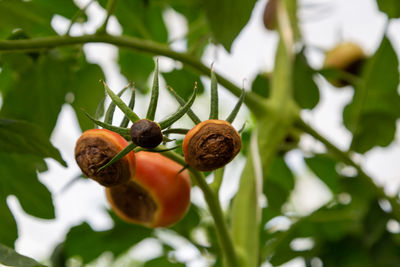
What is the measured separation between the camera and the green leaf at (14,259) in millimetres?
426

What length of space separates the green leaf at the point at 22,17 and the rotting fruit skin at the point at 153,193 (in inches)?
11.7

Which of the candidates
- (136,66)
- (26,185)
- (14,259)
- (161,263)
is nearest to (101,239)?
(161,263)

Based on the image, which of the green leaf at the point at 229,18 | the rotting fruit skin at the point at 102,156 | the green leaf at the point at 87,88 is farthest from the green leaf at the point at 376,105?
the rotting fruit skin at the point at 102,156

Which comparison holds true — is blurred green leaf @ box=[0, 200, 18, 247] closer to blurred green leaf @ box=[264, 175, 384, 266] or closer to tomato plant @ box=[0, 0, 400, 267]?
tomato plant @ box=[0, 0, 400, 267]

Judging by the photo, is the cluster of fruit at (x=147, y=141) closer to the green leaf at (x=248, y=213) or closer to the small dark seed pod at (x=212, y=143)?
the small dark seed pod at (x=212, y=143)

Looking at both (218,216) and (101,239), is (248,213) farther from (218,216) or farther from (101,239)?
(101,239)

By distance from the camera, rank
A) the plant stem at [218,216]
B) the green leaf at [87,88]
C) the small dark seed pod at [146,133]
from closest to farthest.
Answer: the small dark seed pod at [146,133] < the plant stem at [218,216] < the green leaf at [87,88]

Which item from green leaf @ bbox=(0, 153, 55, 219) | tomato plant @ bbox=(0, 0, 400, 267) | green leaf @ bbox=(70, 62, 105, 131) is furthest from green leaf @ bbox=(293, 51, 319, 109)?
green leaf @ bbox=(0, 153, 55, 219)

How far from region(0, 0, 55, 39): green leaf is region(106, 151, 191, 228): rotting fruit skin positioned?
298 mm

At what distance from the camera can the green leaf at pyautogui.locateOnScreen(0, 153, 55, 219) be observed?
0.64 metres

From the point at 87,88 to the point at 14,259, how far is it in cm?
38

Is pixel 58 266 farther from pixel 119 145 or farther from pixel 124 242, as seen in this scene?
pixel 119 145

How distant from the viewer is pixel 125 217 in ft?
1.94

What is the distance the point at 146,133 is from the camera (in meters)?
0.35
